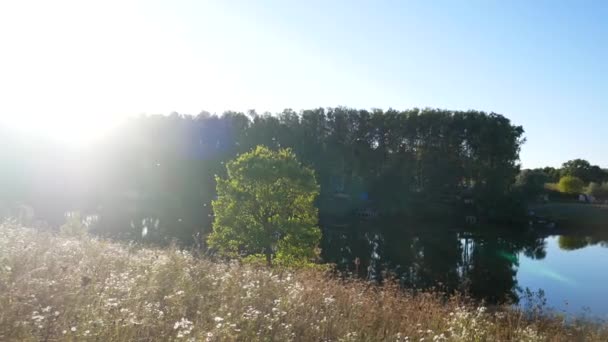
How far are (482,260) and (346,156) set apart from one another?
37.6 metres

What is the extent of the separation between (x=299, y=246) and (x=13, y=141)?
4008 centimetres

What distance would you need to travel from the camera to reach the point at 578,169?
12550cm

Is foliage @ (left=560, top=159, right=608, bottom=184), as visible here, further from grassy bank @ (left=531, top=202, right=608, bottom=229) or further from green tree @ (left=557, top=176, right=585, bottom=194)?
grassy bank @ (left=531, top=202, right=608, bottom=229)

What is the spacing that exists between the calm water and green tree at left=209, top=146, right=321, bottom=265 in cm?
446

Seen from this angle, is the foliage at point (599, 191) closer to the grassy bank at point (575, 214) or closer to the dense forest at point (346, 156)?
the grassy bank at point (575, 214)

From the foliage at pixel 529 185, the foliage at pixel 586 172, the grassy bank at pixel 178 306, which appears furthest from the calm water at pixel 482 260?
the foliage at pixel 586 172

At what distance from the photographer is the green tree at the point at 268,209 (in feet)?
84.8

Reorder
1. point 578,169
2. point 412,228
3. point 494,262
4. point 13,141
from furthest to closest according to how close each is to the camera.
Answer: point 578,169 < point 412,228 < point 13,141 < point 494,262

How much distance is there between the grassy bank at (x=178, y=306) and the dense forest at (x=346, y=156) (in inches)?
2596

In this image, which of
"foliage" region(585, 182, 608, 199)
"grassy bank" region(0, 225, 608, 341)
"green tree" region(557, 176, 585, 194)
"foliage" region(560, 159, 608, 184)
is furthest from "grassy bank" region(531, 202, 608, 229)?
"grassy bank" region(0, 225, 608, 341)

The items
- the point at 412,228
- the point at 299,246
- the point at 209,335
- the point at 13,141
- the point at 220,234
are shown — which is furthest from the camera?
the point at 412,228

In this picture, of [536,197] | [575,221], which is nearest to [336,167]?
[536,197]

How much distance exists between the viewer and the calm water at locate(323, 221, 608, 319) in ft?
105

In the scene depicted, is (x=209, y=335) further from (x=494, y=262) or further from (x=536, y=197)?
(x=536, y=197)
